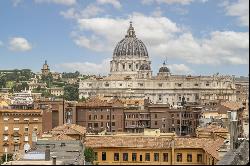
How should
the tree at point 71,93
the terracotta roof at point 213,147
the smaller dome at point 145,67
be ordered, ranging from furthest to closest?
the smaller dome at point 145,67 → the tree at point 71,93 → the terracotta roof at point 213,147

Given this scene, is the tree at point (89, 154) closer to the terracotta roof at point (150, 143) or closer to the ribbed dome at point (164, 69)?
the terracotta roof at point (150, 143)

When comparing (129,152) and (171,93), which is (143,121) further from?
(171,93)

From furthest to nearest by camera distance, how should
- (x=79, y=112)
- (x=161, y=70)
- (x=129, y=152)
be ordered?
(x=161, y=70) → (x=79, y=112) → (x=129, y=152)

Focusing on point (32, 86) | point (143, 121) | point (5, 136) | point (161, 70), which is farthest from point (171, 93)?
point (5, 136)

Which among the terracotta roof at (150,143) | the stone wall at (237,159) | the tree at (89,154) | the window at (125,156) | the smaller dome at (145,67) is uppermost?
the smaller dome at (145,67)

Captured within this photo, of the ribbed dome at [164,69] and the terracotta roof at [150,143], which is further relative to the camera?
the ribbed dome at [164,69]

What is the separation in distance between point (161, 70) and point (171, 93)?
2255 cm

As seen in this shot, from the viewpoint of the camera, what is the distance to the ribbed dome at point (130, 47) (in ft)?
632

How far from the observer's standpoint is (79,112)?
251ft

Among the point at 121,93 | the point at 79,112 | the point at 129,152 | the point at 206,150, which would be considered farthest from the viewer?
the point at 121,93

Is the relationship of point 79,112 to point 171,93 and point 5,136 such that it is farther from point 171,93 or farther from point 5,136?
point 171,93

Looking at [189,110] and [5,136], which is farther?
[189,110]

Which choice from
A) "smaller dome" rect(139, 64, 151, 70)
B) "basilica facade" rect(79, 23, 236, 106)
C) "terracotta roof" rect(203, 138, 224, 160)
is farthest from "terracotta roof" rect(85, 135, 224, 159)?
"smaller dome" rect(139, 64, 151, 70)

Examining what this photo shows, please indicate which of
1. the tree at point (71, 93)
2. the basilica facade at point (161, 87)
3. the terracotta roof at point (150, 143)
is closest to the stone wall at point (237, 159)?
the terracotta roof at point (150, 143)
